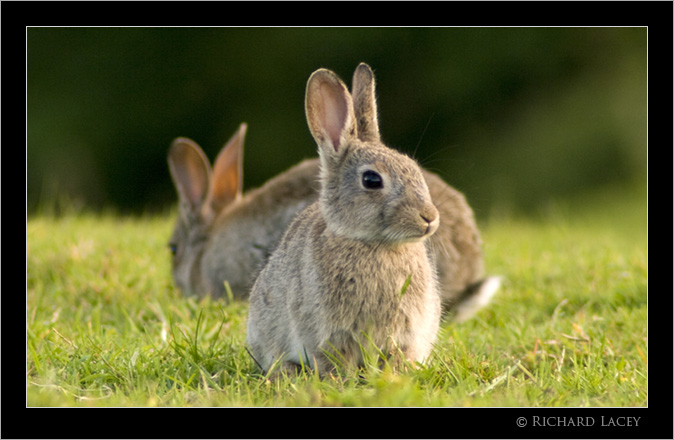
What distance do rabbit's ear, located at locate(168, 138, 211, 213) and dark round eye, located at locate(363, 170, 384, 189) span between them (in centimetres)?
280

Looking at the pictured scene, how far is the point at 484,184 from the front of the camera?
1041 cm

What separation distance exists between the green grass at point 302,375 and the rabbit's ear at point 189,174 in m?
0.54

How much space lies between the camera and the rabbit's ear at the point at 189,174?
5.86 meters

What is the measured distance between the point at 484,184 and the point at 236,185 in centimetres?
511

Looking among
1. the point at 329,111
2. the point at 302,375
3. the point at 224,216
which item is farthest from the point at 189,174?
the point at 302,375

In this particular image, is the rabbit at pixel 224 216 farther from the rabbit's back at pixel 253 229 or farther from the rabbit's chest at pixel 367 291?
the rabbit's chest at pixel 367 291

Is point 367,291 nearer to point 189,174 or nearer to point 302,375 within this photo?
point 302,375

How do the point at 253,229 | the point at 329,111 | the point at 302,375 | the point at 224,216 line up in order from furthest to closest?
1. the point at 224,216
2. the point at 253,229
3. the point at 329,111
4. the point at 302,375

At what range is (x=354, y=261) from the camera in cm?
323

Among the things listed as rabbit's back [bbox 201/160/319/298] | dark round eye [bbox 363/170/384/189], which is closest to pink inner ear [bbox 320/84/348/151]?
dark round eye [bbox 363/170/384/189]

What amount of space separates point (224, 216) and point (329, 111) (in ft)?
8.51

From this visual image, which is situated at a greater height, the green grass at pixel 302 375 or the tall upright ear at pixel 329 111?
the tall upright ear at pixel 329 111

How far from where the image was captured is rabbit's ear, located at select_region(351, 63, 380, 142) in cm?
342

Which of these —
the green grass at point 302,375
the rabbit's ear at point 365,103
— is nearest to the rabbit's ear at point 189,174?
the green grass at point 302,375
